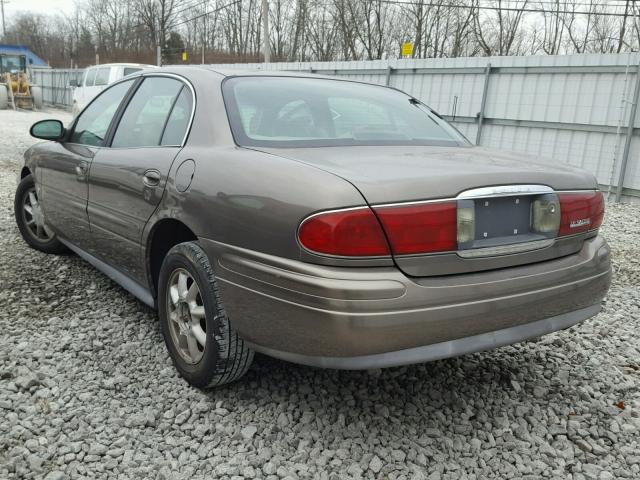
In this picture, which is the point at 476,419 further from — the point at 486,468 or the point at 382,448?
the point at 382,448

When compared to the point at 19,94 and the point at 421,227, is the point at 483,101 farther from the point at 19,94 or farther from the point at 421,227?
the point at 19,94

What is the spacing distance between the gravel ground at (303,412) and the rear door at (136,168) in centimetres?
52

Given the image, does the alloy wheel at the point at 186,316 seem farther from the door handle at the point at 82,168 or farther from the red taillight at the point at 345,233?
the door handle at the point at 82,168

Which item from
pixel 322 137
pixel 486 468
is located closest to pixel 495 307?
pixel 486 468

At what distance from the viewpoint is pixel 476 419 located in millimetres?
2461

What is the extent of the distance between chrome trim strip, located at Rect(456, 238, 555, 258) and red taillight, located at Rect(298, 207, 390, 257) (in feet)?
1.10

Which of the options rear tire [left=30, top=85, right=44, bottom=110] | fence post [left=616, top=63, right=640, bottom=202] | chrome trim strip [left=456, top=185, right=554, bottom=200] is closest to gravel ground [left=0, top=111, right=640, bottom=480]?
chrome trim strip [left=456, top=185, right=554, bottom=200]

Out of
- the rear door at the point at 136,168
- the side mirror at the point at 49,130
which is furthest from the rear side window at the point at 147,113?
the side mirror at the point at 49,130

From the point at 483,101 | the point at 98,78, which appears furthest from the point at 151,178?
the point at 98,78

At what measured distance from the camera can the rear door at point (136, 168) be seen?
107 inches

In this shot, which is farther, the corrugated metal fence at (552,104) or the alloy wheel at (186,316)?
the corrugated metal fence at (552,104)

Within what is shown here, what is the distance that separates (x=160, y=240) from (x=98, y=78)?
16.4 metres

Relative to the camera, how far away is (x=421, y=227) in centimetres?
195

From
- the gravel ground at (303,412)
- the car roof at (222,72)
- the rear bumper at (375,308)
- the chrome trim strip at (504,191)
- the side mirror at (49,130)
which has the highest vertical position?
the car roof at (222,72)
